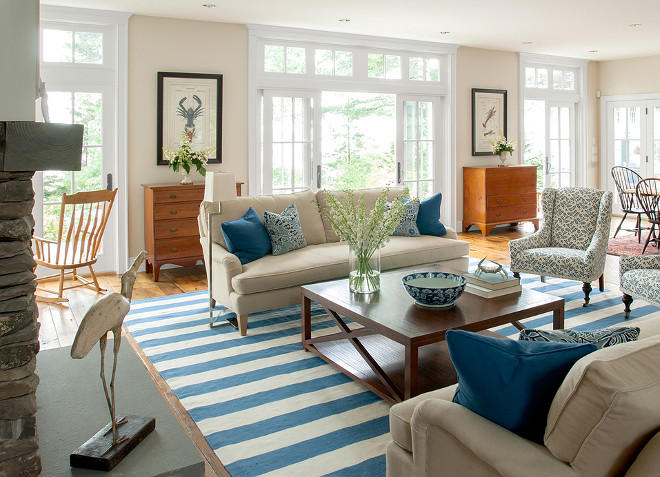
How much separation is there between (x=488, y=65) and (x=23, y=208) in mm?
7513

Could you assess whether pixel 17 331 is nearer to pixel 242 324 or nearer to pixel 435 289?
pixel 435 289

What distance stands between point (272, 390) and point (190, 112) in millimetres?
3795

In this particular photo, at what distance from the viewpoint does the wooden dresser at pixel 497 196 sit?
307 inches

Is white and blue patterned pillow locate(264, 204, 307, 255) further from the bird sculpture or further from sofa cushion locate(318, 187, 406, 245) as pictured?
the bird sculpture

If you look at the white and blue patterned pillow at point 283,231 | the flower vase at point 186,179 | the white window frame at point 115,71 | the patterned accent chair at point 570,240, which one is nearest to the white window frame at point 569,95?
the patterned accent chair at point 570,240

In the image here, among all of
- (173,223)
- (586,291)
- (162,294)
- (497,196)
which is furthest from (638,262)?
(497,196)

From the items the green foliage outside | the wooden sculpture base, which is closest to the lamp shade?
the wooden sculpture base

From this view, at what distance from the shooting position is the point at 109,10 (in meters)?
5.51

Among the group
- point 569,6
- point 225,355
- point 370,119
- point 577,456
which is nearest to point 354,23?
point 569,6

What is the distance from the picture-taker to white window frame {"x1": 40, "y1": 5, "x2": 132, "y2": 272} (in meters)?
5.41

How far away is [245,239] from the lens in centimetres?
407

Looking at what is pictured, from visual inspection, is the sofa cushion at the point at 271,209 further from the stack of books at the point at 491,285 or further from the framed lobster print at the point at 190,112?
the framed lobster print at the point at 190,112

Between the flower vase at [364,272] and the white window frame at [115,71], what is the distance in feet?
10.5

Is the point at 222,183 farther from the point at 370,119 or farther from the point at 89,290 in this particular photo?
the point at 370,119
